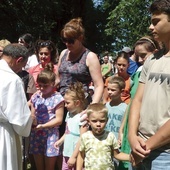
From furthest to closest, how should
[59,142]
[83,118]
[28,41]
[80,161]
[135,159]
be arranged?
[28,41], [59,142], [83,118], [80,161], [135,159]

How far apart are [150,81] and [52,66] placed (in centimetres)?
317

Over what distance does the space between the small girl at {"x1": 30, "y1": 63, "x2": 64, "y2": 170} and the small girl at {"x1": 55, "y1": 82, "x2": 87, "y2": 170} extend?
0.34 meters

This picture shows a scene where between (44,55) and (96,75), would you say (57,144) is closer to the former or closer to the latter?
(96,75)

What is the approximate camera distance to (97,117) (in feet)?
15.9

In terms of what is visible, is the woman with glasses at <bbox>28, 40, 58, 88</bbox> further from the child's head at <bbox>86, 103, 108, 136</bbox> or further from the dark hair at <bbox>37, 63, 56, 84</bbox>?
the child's head at <bbox>86, 103, 108, 136</bbox>

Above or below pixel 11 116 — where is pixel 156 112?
above

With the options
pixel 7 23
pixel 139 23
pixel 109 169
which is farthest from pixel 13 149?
pixel 7 23

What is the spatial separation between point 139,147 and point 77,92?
2038 millimetres

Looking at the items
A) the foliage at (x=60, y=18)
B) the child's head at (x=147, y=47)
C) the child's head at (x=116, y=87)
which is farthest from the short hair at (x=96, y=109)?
the foliage at (x=60, y=18)

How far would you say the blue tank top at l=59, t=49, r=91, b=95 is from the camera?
523 cm

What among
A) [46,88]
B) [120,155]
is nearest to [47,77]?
[46,88]

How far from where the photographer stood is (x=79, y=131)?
212 inches

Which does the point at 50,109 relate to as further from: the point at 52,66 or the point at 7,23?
the point at 7,23

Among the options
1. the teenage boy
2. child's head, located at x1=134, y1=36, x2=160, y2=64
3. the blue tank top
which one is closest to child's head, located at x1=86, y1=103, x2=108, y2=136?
the blue tank top
